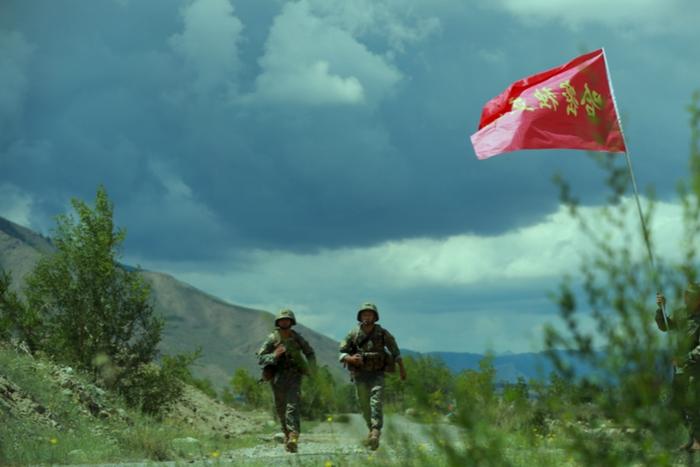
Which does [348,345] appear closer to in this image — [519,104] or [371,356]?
[371,356]

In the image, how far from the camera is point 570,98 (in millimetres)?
12875

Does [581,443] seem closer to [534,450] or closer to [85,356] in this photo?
[534,450]

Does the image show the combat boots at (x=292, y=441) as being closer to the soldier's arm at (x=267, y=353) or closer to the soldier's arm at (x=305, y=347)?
the soldier's arm at (x=267, y=353)

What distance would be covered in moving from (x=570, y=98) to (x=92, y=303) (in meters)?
20.3

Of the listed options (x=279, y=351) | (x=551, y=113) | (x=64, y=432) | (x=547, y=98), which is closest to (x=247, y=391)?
(x=64, y=432)

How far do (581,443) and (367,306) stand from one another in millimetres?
9247

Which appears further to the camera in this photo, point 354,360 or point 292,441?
point 292,441

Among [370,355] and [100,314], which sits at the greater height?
[100,314]

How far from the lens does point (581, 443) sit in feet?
19.4

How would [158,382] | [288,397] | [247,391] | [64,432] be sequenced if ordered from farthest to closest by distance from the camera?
[247,391], [158,382], [64,432], [288,397]

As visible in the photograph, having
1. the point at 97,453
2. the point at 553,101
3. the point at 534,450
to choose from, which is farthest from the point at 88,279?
the point at 534,450

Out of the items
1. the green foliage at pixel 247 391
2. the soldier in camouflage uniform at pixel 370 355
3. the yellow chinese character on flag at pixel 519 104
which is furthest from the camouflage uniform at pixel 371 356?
the green foliage at pixel 247 391

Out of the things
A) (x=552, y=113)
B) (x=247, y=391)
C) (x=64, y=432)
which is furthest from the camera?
(x=247, y=391)

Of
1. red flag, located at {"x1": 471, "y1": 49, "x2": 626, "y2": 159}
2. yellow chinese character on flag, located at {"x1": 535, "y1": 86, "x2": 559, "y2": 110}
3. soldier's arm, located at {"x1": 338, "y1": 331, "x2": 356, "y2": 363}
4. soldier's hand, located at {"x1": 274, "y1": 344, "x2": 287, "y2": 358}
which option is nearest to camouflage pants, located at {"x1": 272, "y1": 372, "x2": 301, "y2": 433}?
soldier's hand, located at {"x1": 274, "y1": 344, "x2": 287, "y2": 358}
